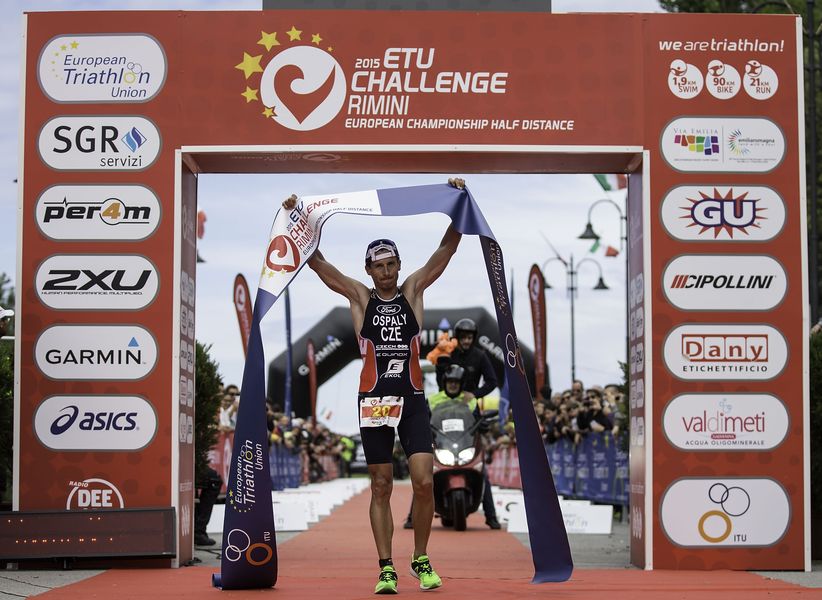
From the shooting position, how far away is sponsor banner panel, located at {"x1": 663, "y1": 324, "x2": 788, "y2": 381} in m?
10.8

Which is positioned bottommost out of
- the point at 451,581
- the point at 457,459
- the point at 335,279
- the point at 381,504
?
the point at 451,581

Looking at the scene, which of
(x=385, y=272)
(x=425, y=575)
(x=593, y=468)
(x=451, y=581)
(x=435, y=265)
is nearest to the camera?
(x=425, y=575)

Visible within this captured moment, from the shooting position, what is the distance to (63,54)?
1099 cm

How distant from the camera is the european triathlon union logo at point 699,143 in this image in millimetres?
10969

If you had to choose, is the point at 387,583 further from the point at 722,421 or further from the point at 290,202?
the point at 722,421

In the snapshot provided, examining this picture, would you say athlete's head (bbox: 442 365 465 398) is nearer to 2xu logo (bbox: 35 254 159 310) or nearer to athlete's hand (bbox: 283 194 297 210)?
2xu logo (bbox: 35 254 159 310)

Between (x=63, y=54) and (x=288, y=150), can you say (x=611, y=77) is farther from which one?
(x=63, y=54)

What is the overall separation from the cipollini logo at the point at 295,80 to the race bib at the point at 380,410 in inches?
124

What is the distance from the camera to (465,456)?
14.7 meters

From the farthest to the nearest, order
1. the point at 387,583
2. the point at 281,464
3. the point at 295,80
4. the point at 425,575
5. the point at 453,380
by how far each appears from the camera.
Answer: the point at 281,464
the point at 453,380
the point at 295,80
the point at 425,575
the point at 387,583

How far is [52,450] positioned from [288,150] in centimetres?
309

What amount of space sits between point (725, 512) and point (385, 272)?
3864 mm

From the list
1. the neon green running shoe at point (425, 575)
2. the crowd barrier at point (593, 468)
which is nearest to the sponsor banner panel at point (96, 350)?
the neon green running shoe at point (425, 575)

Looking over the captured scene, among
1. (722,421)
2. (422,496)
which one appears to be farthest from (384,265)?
(722,421)
